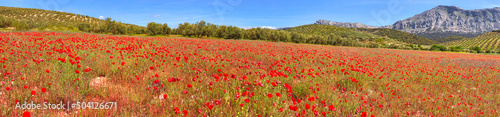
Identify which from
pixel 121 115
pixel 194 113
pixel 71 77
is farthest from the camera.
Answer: pixel 71 77

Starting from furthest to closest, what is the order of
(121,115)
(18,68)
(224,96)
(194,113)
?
(18,68) < (224,96) < (194,113) < (121,115)

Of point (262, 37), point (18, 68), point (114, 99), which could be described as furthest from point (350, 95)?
point (262, 37)

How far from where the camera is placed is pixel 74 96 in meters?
2.84

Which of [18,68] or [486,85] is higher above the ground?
[18,68]

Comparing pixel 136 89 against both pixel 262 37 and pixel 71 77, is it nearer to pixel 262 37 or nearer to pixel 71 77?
pixel 71 77

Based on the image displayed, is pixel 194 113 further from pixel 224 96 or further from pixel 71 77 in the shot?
pixel 71 77

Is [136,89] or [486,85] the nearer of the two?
[136,89]

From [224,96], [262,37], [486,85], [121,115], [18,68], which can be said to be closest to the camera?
[121,115]

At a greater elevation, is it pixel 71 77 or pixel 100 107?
pixel 71 77

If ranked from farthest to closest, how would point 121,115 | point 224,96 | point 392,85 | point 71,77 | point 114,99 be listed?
point 392,85
point 71,77
point 224,96
point 114,99
point 121,115

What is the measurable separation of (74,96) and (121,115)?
3.47 feet

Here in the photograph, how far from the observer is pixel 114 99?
3047 millimetres

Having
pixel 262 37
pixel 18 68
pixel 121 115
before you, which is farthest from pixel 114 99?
pixel 262 37

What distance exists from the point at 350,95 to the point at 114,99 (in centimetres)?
460
